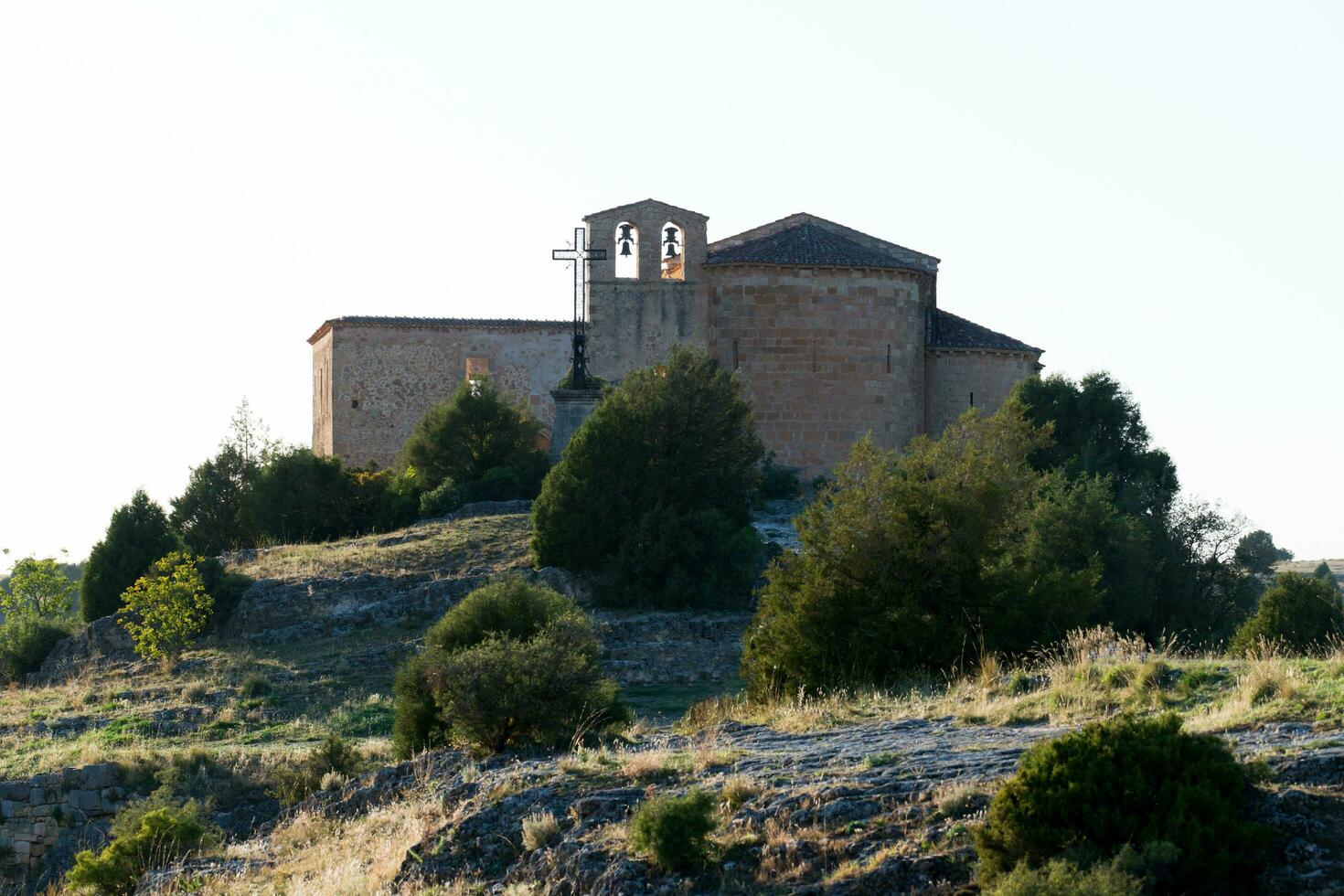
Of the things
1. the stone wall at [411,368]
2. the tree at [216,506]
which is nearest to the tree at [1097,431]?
the stone wall at [411,368]

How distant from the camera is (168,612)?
3212 cm

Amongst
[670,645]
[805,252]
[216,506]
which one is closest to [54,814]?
[670,645]

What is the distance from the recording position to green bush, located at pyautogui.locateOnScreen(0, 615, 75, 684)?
113ft

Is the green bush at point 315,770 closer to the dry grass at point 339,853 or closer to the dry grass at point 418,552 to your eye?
the dry grass at point 339,853

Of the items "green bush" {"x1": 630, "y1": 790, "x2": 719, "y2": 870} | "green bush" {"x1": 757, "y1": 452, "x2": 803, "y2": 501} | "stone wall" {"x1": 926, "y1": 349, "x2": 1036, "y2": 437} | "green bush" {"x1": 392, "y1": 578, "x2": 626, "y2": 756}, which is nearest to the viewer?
"green bush" {"x1": 630, "y1": 790, "x2": 719, "y2": 870}

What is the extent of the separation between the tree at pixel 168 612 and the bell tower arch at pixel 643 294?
1159 cm

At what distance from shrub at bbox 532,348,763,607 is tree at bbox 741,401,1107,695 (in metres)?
10.0

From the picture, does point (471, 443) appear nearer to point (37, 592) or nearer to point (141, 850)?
point (37, 592)

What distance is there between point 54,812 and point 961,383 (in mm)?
26179

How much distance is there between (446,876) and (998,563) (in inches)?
415

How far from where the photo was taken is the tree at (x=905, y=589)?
19.5 m

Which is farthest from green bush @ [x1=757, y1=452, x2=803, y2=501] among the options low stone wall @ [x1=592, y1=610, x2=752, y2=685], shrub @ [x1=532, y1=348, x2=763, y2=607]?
low stone wall @ [x1=592, y1=610, x2=752, y2=685]

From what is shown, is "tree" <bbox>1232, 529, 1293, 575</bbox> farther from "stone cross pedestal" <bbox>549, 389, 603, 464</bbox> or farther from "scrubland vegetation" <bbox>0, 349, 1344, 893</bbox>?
"stone cross pedestal" <bbox>549, 389, 603, 464</bbox>

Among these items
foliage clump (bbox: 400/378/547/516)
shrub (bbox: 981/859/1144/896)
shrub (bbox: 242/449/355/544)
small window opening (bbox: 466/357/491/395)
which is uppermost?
small window opening (bbox: 466/357/491/395)
